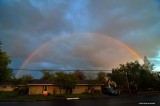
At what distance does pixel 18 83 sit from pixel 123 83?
116 ft

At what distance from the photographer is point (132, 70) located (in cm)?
7612

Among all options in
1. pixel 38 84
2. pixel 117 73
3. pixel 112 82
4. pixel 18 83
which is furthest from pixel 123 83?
pixel 18 83

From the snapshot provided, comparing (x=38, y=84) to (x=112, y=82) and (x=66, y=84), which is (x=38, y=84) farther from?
(x=112, y=82)

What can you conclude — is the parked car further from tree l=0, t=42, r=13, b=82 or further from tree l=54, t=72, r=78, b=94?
tree l=0, t=42, r=13, b=82

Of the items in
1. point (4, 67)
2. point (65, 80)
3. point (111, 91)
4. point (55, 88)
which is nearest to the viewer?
point (65, 80)

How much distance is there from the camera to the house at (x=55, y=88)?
58.6 m

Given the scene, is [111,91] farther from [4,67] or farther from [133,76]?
[4,67]

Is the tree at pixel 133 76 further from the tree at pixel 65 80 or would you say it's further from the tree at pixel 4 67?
the tree at pixel 4 67

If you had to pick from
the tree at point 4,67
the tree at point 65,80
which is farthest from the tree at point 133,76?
the tree at point 4,67

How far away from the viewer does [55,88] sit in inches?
2379

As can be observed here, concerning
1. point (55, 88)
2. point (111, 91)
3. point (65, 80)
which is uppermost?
point (65, 80)

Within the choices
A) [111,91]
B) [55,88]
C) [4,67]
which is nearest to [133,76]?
[111,91]

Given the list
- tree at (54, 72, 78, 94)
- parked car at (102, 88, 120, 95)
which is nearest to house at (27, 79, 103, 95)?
parked car at (102, 88, 120, 95)

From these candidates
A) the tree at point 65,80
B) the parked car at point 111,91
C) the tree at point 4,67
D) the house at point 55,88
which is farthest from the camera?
the tree at point 4,67
